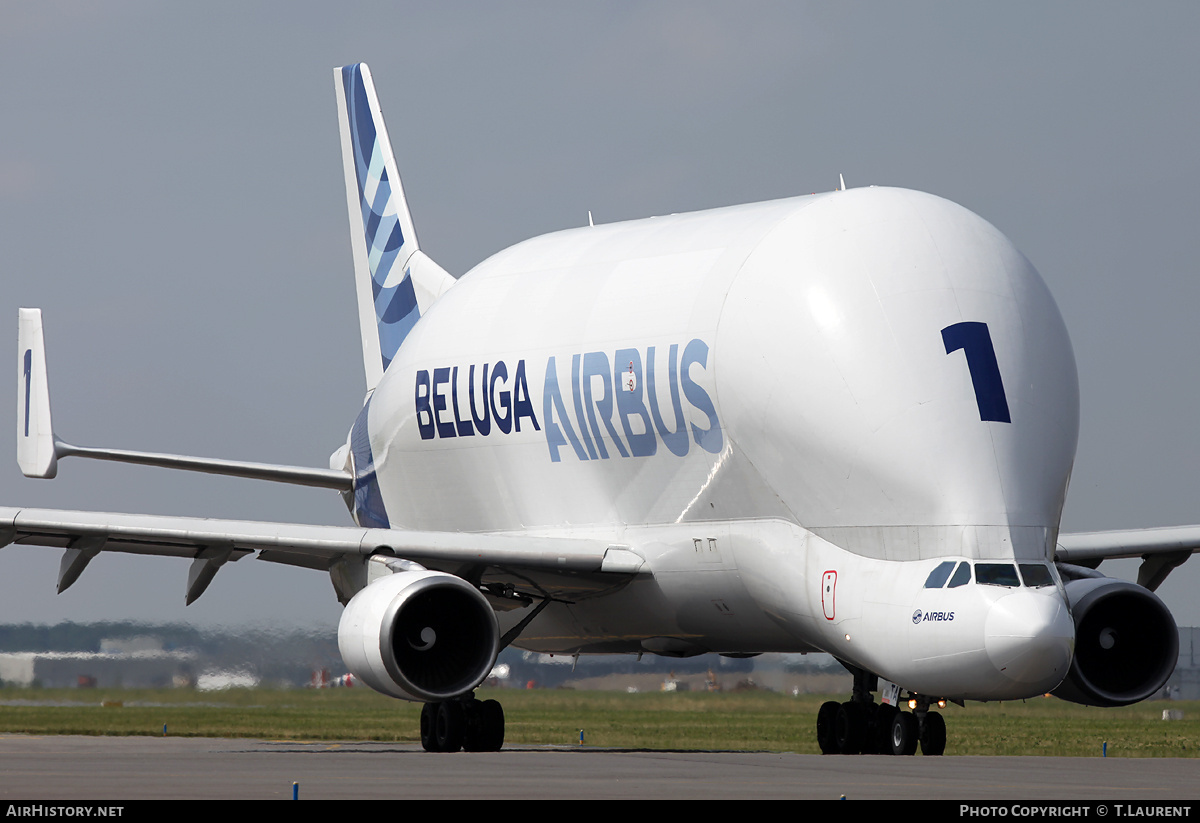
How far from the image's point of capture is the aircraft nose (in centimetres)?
1784

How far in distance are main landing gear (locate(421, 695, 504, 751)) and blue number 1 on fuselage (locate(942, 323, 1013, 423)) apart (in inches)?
276

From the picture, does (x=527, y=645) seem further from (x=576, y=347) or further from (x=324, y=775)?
(x=324, y=775)

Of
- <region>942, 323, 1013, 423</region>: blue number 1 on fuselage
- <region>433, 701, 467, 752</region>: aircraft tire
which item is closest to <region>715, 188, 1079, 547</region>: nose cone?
<region>942, 323, 1013, 423</region>: blue number 1 on fuselage

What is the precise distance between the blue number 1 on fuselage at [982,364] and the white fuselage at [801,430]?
3cm

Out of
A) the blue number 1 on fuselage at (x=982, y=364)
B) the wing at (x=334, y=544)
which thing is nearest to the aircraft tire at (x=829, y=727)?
the wing at (x=334, y=544)

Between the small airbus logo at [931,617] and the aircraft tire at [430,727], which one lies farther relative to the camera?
the aircraft tire at [430,727]

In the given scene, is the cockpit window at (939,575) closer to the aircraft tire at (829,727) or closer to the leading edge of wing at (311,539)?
the aircraft tire at (829,727)

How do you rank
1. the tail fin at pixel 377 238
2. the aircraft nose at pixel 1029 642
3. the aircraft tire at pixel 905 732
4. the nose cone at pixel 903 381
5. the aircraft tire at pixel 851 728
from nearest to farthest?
the aircraft nose at pixel 1029 642, the nose cone at pixel 903 381, the aircraft tire at pixel 905 732, the aircraft tire at pixel 851 728, the tail fin at pixel 377 238

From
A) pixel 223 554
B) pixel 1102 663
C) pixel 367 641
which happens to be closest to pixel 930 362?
pixel 1102 663

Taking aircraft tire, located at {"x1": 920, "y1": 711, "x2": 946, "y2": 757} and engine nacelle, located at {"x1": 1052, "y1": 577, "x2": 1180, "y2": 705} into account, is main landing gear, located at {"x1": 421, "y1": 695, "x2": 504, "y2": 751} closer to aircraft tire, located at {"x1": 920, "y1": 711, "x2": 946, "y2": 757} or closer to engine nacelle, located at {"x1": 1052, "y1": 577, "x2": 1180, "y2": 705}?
aircraft tire, located at {"x1": 920, "y1": 711, "x2": 946, "y2": 757}

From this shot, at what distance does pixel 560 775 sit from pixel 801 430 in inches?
195

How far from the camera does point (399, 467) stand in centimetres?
2742

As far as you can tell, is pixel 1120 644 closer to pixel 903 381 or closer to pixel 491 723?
pixel 903 381

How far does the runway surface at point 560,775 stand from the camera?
1422 cm
